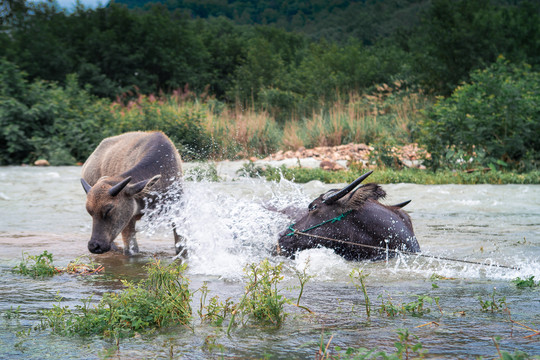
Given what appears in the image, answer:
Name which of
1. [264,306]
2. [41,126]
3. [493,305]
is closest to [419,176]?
[493,305]

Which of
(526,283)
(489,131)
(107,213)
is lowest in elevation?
(526,283)

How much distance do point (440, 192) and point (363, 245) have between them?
546 centimetres

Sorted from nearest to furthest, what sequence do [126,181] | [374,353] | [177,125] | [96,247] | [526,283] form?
[374,353], [526,283], [96,247], [126,181], [177,125]

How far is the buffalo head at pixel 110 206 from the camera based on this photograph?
236 inches

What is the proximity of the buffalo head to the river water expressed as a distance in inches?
13.2

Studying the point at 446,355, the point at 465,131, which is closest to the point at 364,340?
the point at 446,355

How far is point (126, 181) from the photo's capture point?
601 cm

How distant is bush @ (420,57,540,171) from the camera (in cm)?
1238

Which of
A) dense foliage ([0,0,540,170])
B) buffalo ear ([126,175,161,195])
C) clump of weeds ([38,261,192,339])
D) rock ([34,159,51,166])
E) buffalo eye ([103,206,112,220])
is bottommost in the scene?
rock ([34,159,51,166])

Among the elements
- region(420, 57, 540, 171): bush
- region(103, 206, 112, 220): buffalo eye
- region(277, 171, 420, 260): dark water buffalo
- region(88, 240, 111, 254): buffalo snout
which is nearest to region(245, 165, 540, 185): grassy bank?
region(420, 57, 540, 171): bush

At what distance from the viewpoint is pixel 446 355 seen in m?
3.18

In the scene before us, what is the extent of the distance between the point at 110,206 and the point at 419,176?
7.38 m

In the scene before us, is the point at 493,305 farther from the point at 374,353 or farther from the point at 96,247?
the point at 96,247

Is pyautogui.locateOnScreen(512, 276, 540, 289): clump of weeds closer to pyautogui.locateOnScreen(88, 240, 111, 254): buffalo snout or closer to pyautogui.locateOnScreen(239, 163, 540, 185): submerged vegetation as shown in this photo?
pyautogui.locateOnScreen(88, 240, 111, 254): buffalo snout
